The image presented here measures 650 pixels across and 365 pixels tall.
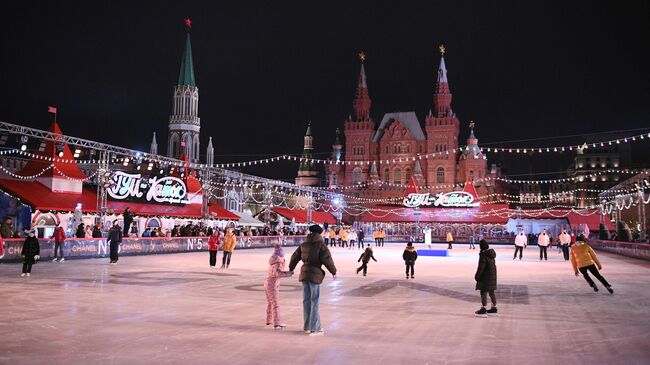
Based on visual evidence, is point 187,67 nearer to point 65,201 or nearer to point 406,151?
point 406,151

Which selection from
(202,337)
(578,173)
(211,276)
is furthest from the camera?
(578,173)

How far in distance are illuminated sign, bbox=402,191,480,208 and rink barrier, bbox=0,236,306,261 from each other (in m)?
30.1

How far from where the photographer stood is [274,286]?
8102 mm

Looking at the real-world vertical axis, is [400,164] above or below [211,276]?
above

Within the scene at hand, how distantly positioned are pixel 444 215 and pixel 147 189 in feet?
115

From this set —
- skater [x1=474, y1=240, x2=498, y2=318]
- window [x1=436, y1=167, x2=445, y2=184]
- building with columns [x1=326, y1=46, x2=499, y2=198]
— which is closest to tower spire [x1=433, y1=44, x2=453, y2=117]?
building with columns [x1=326, y1=46, x2=499, y2=198]

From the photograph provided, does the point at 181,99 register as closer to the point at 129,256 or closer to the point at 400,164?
the point at 400,164

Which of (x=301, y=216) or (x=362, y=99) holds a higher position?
(x=362, y=99)

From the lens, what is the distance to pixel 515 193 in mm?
127500

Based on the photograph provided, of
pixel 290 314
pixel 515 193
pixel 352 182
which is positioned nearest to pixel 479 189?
Answer: pixel 352 182

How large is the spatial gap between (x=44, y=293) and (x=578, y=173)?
405 feet

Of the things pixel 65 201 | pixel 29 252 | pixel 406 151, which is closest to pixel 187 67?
pixel 406 151

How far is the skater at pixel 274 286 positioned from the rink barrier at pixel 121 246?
13514mm

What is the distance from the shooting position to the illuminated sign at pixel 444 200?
61.6 meters
